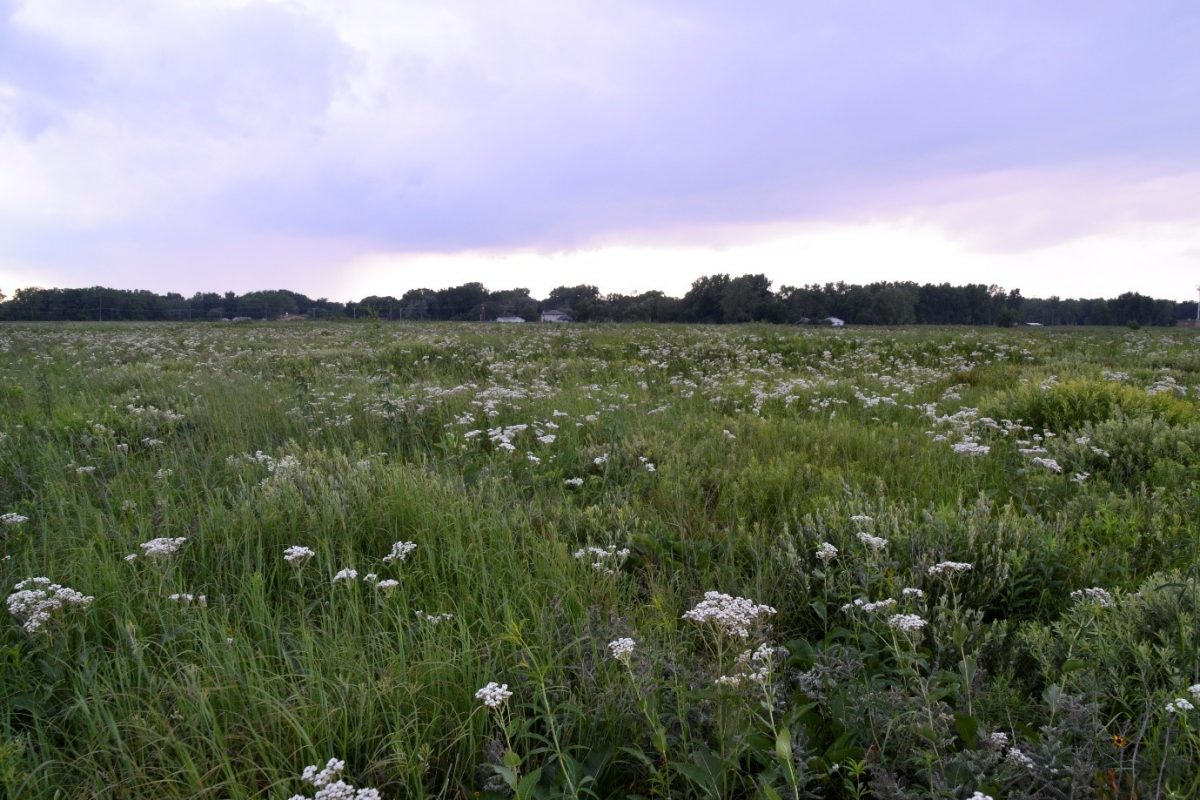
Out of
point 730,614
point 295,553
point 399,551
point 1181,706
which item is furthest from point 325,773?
point 1181,706

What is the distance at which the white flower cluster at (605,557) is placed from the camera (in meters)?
Answer: 3.31

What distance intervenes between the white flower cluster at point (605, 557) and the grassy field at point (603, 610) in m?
0.03

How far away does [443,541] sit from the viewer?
3.83 metres

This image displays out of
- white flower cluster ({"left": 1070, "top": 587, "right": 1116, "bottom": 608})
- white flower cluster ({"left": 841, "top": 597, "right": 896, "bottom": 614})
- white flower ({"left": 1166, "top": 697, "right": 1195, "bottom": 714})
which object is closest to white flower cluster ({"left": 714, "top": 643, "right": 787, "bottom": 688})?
white flower cluster ({"left": 841, "top": 597, "right": 896, "bottom": 614})

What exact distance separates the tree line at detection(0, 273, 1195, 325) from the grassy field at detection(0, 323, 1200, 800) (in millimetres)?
60849

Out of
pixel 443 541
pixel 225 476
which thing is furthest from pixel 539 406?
pixel 443 541

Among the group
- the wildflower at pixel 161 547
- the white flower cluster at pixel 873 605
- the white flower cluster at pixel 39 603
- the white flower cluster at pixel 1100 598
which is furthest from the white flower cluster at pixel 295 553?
the white flower cluster at pixel 1100 598

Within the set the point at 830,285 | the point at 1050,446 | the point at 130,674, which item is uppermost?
the point at 830,285

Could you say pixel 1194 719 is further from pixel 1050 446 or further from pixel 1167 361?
pixel 1167 361

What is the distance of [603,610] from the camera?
10.4 ft

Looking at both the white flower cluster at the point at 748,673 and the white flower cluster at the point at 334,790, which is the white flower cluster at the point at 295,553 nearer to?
the white flower cluster at the point at 334,790

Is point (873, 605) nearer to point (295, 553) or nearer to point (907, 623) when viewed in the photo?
point (907, 623)

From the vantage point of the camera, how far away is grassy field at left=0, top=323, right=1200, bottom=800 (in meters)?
2.11

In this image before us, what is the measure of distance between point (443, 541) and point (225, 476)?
2.56m
